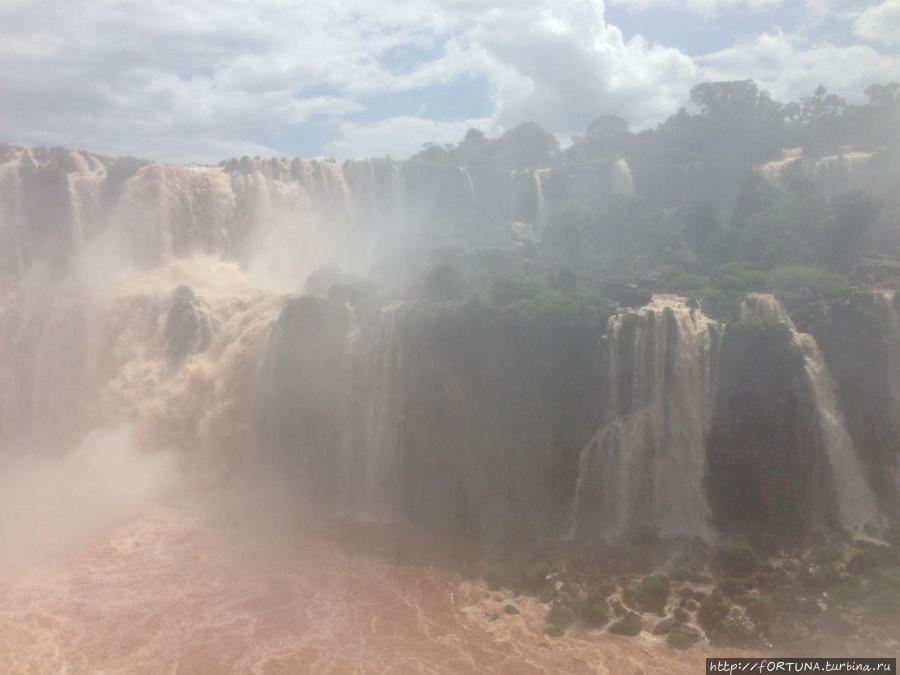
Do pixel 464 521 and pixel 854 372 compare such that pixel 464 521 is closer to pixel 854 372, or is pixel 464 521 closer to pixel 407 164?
pixel 854 372

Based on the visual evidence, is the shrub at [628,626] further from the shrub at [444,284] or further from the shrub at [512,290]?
the shrub at [444,284]

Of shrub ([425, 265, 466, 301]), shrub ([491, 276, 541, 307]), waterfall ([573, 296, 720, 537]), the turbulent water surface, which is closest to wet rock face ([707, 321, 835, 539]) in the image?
waterfall ([573, 296, 720, 537])

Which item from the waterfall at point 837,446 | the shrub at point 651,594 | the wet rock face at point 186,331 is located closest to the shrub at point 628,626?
the shrub at point 651,594

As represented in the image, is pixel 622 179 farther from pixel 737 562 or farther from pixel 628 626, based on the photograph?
pixel 628 626

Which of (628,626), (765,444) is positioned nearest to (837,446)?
(765,444)

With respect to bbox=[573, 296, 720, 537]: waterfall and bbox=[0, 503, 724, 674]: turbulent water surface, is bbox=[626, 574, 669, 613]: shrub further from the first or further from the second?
bbox=[573, 296, 720, 537]: waterfall

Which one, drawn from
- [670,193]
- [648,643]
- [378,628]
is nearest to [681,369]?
[648,643]
